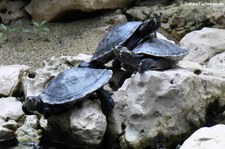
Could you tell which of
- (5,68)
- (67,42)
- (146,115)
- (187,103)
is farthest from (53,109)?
(67,42)

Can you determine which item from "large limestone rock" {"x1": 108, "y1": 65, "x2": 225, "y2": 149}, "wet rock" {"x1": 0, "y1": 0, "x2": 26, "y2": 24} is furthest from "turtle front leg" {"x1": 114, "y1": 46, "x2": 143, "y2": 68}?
"wet rock" {"x1": 0, "y1": 0, "x2": 26, "y2": 24}

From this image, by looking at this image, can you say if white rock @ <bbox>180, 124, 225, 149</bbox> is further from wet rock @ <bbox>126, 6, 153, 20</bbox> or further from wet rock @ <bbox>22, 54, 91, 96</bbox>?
wet rock @ <bbox>126, 6, 153, 20</bbox>

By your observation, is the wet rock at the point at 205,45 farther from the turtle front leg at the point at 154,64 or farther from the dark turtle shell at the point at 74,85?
the dark turtle shell at the point at 74,85

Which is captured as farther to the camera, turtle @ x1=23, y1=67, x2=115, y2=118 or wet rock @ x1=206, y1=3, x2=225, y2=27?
wet rock @ x1=206, y1=3, x2=225, y2=27

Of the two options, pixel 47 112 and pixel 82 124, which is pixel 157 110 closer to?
pixel 82 124

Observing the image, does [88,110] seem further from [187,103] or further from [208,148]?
[208,148]

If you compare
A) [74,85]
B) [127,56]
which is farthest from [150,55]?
[74,85]
